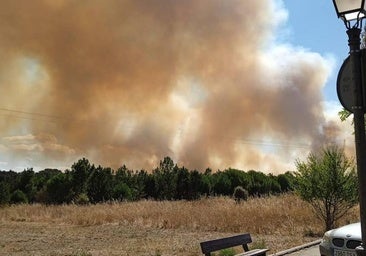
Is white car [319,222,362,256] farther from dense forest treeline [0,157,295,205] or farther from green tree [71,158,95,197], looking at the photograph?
green tree [71,158,95,197]

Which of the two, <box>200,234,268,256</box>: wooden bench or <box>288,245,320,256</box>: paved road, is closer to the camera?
<box>200,234,268,256</box>: wooden bench

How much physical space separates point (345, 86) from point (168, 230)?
56.1 feet

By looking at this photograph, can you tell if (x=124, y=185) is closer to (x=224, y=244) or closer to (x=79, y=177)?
(x=79, y=177)

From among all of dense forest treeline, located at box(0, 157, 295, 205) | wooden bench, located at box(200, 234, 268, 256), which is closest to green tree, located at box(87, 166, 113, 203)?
dense forest treeline, located at box(0, 157, 295, 205)

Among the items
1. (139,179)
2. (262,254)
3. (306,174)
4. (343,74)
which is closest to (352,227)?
(262,254)

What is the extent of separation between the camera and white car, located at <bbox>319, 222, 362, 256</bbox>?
759 cm

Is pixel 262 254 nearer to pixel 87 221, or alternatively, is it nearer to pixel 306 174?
pixel 306 174

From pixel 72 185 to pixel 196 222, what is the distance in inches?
1362

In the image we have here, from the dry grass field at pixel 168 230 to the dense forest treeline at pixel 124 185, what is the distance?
20.0 meters

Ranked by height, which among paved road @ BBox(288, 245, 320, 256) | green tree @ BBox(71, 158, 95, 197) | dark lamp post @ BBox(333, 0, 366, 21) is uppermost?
green tree @ BBox(71, 158, 95, 197)

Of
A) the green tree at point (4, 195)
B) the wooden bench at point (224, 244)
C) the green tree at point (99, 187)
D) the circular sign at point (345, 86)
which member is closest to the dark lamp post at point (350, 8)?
the circular sign at point (345, 86)

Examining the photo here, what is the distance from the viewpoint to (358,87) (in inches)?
184

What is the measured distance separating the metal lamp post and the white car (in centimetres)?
336

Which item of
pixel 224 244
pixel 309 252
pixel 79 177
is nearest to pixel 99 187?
pixel 79 177
